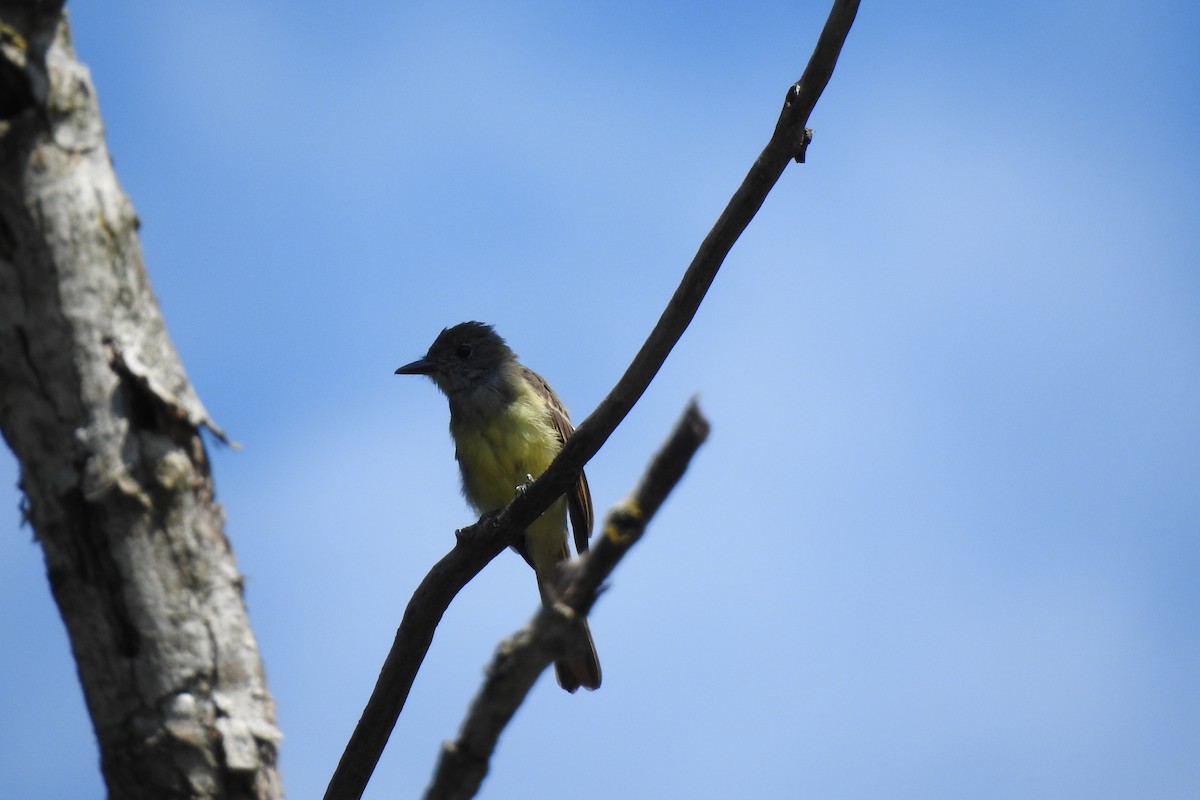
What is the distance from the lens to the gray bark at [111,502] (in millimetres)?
2531

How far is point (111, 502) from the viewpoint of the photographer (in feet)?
8.28

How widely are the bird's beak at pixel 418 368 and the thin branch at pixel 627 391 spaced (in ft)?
16.2

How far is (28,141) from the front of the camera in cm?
261

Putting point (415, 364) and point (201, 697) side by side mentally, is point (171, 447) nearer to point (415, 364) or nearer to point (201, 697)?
point (201, 697)

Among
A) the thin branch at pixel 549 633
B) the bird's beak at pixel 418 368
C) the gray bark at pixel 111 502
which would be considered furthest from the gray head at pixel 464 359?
the thin branch at pixel 549 633

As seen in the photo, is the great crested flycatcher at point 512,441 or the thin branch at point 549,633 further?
the great crested flycatcher at point 512,441

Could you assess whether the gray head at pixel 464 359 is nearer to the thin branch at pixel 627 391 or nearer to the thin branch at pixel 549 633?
the thin branch at pixel 627 391

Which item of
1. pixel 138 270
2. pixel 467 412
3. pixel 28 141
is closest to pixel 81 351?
pixel 138 270

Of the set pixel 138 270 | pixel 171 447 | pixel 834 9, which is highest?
pixel 834 9

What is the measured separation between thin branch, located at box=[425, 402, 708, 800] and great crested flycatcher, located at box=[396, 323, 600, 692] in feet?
18.2

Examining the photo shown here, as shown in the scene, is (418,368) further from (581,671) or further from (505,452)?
(581,671)

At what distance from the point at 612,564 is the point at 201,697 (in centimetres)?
101

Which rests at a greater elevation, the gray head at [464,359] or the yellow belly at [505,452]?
the gray head at [464,359]

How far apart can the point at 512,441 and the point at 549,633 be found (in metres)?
6.14
